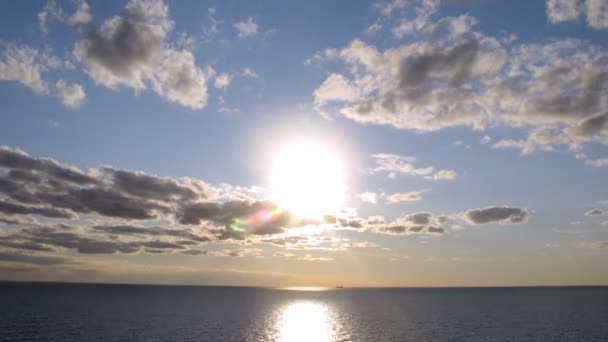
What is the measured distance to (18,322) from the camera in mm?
120250

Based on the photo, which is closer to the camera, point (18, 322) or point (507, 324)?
point (18, 322)

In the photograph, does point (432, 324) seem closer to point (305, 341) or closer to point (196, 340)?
point (305, 341)


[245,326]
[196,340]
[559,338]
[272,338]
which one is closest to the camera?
[196,340]

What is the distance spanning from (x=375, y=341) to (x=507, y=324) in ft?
199

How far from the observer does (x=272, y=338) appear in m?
113

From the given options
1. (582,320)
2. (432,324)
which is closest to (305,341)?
(432,324)

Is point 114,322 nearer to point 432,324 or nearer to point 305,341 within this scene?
point 305,341

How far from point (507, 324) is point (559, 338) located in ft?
113

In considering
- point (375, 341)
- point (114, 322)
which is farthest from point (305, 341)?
point (114, 322)

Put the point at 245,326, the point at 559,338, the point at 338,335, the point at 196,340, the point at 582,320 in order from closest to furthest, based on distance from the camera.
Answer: the point at 196,340, the point at 559,338, the point at 338,335, the point at 245,326, the point at 582,320

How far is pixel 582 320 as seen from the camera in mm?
147625

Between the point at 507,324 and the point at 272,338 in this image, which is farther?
the point at 507,324

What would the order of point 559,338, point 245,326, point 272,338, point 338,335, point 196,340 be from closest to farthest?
1. point 196,340
2. point 559,338
3. point 272,338
4. point 338,335
5. point 245,326

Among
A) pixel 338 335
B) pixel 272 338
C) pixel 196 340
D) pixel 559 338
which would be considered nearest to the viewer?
pixel 196 340
